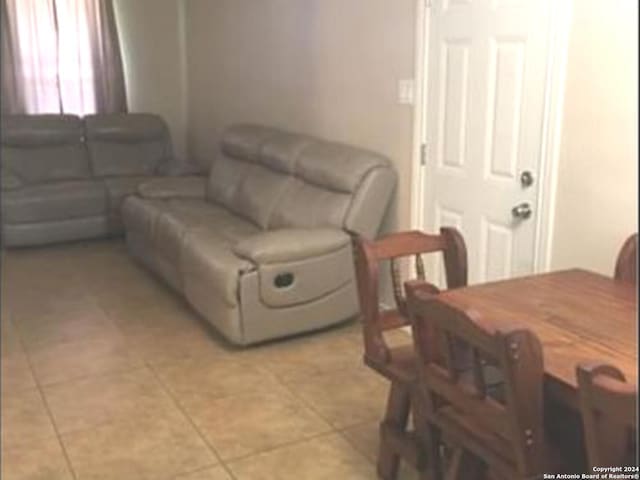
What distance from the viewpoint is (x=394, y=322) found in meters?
2.35

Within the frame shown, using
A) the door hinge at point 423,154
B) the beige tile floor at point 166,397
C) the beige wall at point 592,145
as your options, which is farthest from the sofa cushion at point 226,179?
the beige wall at point 592,145

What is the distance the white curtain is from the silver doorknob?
4247 millimetres

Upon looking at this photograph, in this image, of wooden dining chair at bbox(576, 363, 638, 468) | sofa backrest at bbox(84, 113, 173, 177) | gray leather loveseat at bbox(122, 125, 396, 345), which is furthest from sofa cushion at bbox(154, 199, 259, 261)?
wooden dining chair at bbox(576, 363, 638, 468)

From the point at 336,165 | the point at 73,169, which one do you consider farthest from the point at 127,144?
the point at 336,165

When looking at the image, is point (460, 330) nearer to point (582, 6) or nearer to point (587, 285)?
point (587, 285)

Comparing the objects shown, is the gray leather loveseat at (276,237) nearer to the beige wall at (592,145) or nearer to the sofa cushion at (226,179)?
the sofa cushion at (226,179)

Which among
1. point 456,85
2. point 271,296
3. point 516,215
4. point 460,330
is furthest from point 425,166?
point 460,330

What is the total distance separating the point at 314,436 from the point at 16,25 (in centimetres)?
447

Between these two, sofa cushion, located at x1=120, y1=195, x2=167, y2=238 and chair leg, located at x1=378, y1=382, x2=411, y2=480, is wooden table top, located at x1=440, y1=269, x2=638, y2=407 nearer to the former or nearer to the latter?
chair leg, located at x1=378, y1=382, x2=411, y2=480

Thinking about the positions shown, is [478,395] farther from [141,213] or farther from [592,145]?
[141,213]

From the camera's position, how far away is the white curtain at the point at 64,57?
18.5 feet

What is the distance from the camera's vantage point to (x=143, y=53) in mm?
6281

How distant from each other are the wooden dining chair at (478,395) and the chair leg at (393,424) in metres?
0.35

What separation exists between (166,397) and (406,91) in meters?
1.80
